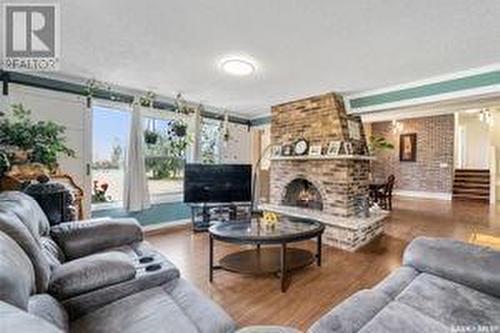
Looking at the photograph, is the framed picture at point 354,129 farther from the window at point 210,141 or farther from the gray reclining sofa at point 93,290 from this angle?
the gray reclining sofa at point 93,290

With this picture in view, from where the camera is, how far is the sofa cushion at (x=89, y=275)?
156 centimetres

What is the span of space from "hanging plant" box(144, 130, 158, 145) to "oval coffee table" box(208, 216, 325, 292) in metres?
Answer: 2.55

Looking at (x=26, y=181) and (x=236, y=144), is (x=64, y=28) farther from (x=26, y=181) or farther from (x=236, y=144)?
(x=236, y=144)

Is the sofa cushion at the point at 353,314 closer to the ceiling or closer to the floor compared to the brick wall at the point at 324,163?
closer to the floor

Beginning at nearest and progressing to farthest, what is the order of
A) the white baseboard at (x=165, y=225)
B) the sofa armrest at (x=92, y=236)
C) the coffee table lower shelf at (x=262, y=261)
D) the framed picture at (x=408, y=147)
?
the sofa armrest at (x=92, y=236), the coffee table lower shelf at (x=262, y=261), the white baseboard at (x=165, y=225), the framed picture at (x=408, y=147)

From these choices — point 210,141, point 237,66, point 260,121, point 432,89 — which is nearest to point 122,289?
point 237,66

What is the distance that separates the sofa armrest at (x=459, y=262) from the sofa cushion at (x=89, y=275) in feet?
6.28

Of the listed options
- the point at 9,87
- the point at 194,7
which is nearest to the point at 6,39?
the point at 9,87

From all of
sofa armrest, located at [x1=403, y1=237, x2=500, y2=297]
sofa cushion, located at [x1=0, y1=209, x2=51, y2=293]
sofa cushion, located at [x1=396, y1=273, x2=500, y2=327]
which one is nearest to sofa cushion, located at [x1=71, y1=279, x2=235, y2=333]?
sofa cushion, located at [x1=0, y1=209, x2=51, y2=293]

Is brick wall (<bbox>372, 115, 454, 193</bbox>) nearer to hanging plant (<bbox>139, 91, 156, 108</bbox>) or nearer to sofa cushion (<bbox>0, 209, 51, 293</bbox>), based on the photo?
hanging plant (<bbox>139, 91, 156, 108</bbox>)

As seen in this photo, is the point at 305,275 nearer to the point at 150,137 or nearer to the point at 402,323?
the point at 402,323

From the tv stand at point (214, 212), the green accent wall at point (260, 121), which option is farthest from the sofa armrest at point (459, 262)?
the green accent wall at point (260, 121)

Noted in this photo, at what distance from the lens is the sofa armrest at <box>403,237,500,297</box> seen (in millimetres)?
1765

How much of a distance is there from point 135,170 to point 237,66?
8.12ft
